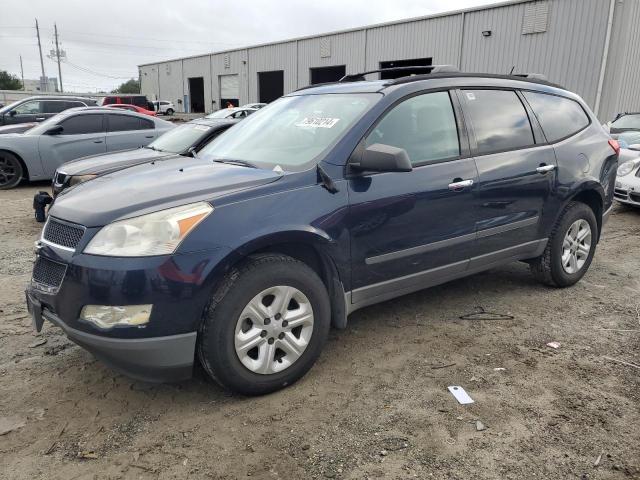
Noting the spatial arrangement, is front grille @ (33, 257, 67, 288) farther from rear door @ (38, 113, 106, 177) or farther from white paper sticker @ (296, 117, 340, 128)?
rear door @ (38, 113, 106, 177)

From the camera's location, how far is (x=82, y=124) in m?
9.92

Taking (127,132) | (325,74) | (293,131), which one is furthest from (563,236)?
(325,74)

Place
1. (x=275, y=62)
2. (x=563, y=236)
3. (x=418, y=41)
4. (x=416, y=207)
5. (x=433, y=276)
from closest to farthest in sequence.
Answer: (x=416, y=207)
(x=433, y=276)
(x=563, y=236)
(x=418, y=41)
(x=275, y=62)

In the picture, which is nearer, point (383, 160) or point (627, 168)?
point (383, 160)

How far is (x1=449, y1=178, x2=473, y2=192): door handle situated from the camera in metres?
3.58

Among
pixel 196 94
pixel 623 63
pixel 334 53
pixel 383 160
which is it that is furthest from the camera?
pixel 196 94

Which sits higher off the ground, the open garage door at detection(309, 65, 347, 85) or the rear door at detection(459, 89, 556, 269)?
the open garage door at detection(309, 65, 347, 85)

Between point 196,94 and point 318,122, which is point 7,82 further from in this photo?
point 318,122

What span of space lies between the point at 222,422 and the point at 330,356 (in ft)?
3.13

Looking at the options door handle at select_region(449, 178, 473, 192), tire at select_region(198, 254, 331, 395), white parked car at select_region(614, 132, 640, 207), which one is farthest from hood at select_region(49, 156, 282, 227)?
white parked car at select_region(614, 132, 640, 207)

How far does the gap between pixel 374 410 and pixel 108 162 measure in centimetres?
537

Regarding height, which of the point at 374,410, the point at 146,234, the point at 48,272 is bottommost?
the point at 374,410

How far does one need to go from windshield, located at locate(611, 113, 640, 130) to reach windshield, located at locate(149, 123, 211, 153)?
9.67m

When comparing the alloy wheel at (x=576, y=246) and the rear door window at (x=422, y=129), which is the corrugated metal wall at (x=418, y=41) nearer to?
the alloy wheel at (x=576, y=246)
